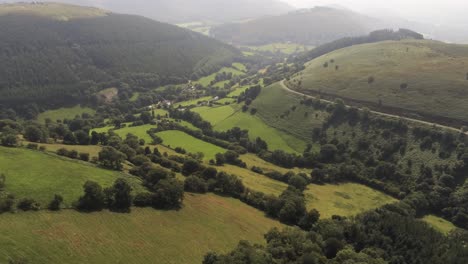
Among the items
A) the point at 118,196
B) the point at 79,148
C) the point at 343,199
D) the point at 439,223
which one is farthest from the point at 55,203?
the point at 439,223

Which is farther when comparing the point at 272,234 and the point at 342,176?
the point at 342,176

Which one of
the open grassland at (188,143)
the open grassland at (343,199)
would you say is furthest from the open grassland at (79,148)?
the open grassland at (343,199)

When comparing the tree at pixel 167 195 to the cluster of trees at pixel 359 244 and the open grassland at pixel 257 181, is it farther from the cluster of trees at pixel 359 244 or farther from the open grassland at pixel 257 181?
the open grassland at pixel 257 181

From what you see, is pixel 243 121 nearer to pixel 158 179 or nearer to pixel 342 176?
pixel 342 176

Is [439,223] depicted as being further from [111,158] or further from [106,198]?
[111,158]

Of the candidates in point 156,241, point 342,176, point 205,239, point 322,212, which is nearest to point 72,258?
point 156,241

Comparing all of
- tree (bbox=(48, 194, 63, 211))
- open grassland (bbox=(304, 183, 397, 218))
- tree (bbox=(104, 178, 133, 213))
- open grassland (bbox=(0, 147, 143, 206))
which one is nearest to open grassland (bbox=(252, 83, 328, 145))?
open grassland (bbox=(304, 183, 397, 218))

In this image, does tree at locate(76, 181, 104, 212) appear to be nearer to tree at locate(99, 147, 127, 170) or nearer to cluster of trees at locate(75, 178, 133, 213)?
cluster of trees at locate(75, 178, 133, 213)
